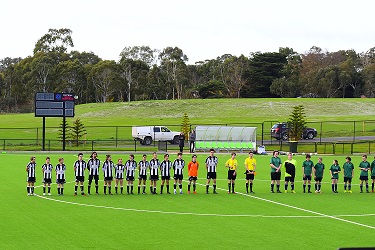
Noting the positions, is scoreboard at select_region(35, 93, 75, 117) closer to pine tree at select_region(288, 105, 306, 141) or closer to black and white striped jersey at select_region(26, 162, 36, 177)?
pine tree at select_region(288, 105, 306, 141)

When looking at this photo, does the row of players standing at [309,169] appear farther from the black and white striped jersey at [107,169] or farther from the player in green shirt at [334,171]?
the black and white striped jersey at [107,169]

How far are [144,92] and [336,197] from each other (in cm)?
10313

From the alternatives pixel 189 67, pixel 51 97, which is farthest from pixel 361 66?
pixel 51 97

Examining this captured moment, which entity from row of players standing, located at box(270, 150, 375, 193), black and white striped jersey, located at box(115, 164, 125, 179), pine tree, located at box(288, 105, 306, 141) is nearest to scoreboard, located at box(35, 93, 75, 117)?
pine tree, located at box(288, 105, 306, 141)

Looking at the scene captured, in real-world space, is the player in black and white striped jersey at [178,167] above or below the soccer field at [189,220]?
above

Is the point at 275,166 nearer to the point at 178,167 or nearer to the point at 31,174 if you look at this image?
the point at 178,167

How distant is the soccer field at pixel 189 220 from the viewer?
1841cm

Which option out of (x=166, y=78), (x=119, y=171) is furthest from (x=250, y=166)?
(x=166, y=78)

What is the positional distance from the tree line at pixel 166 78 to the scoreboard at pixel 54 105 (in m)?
64.8

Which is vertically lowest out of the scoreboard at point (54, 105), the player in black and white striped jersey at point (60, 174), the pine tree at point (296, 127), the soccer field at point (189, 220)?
the soccer field at point (189, 220)

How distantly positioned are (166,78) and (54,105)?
252 ft

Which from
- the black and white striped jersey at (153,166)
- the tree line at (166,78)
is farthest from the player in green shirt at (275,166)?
the tree line at (166,78)

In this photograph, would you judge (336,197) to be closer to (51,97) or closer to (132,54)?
(51,97)

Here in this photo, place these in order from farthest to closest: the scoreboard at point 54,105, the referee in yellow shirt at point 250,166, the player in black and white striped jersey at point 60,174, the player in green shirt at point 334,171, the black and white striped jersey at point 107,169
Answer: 1. the scoreboard at point 54,105
2. the player in green shirt at point 334,171
3. the referee in yellow shirt at point 250,166
4. the black and white striped jersey at point 107,169
5. the player in black and white striped jersey at point 60,174
